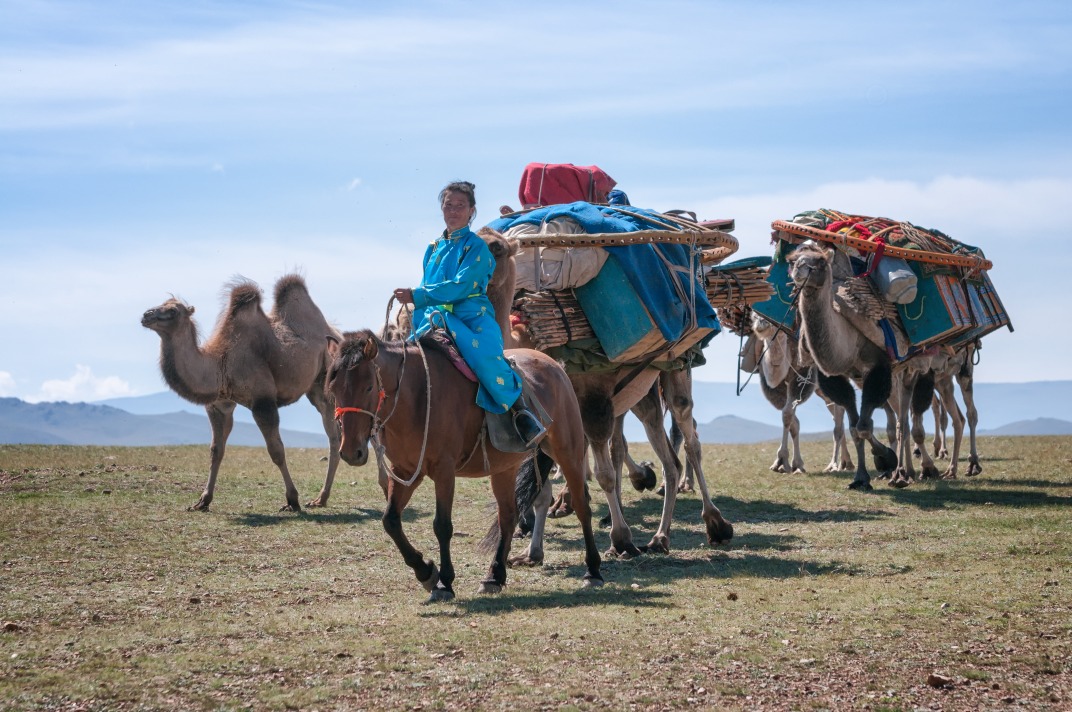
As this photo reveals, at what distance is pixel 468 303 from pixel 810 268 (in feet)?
21.8

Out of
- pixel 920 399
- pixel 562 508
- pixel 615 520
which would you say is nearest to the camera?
pixel 615 520

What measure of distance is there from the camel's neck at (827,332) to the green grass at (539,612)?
204 centimetres

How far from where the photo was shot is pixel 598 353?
32.1ft

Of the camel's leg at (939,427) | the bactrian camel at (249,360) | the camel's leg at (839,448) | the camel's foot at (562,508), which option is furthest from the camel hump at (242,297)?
the camel's leg at (939,427)

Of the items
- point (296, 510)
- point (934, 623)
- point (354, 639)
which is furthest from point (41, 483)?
point (934, 623)

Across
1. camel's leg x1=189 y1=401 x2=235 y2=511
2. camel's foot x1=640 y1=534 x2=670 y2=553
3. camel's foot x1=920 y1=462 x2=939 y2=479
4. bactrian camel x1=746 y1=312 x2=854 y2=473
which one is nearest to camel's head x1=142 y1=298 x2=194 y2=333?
camel's leg x1=189 y1=401 x2=235 y2=511

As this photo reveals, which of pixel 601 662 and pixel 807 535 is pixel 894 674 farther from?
pixel 807 535

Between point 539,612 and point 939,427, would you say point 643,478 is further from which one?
point 939,427

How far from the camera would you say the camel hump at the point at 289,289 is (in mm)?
14391

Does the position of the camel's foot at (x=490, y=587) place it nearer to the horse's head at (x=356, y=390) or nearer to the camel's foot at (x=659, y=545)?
the horse's head at (x=356, y=390)

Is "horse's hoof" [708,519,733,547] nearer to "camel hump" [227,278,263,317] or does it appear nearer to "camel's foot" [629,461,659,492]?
"camel's foot" [629,461,659,492]

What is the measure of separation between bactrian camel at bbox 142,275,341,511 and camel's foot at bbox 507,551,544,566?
4.30 metres

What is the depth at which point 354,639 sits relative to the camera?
242 inches

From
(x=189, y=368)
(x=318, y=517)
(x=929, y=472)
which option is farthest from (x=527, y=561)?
(x=929, y=472)
